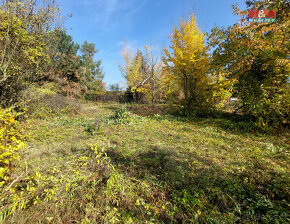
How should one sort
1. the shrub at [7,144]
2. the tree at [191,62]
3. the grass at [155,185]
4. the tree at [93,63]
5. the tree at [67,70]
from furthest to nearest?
the tree at [93,63], the tree at [67,70], the tree at [191,62], the grass at [155,185], the shrub at [7,144]

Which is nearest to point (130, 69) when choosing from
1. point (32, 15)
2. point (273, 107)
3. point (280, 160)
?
point (32, 15)

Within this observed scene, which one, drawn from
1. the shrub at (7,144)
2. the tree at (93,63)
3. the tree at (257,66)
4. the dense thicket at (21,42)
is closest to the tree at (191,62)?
the tree at (257,66)

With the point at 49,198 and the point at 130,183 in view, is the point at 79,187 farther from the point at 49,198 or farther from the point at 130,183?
the point at 130,183

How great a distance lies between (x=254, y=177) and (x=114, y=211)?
2753 mm

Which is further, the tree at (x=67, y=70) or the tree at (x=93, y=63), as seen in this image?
the tree at (x=93, y=63)

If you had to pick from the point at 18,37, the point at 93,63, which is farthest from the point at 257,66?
the point at 93,63

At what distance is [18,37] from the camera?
410 cm

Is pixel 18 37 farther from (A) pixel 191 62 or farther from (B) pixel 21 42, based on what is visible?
(A) pixel 191 62

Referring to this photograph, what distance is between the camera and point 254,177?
267cm

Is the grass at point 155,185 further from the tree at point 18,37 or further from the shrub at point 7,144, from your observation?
the tree at point 18,37

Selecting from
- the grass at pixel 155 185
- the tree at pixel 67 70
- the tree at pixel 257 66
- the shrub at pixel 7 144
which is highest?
the tree at pixel 67 70

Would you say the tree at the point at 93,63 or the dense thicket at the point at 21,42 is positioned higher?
the tree at the point at 93,63

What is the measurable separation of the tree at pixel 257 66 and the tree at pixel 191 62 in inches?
48.4

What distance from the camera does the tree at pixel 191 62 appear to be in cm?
795
